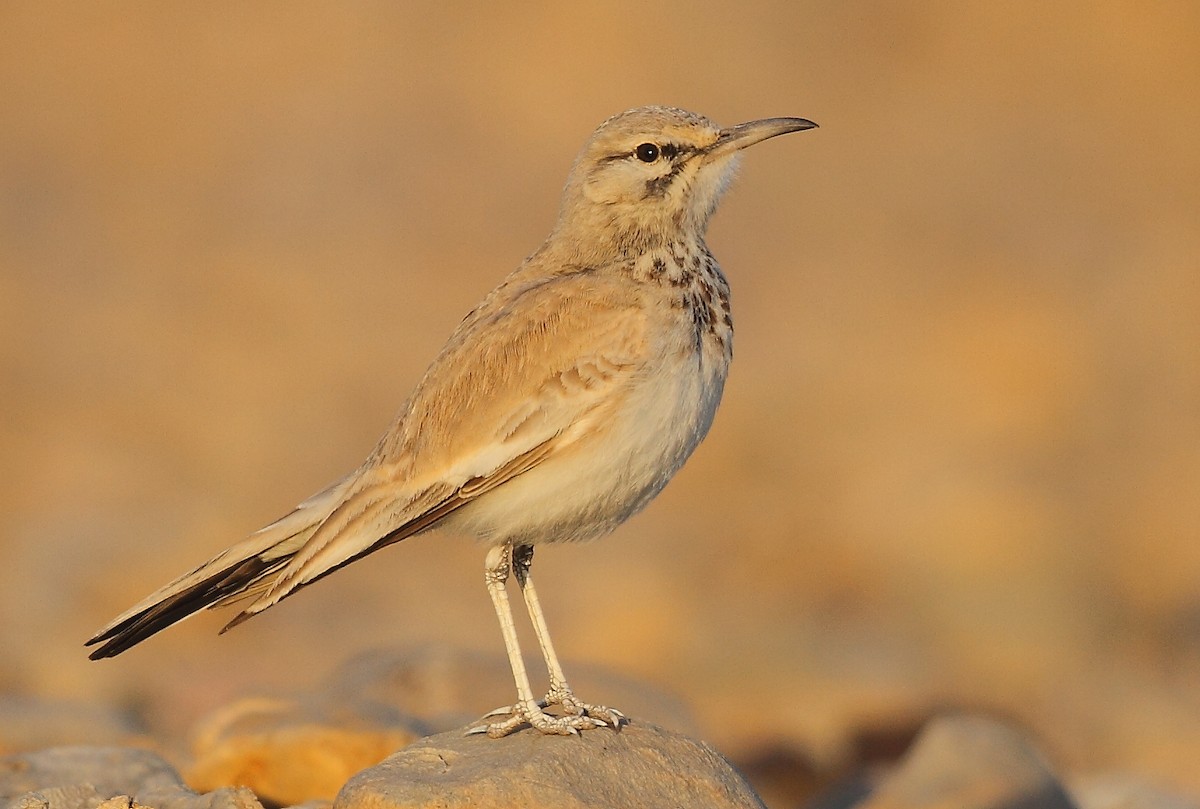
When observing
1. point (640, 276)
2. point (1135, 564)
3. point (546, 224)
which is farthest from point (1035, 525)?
point (640, 276)

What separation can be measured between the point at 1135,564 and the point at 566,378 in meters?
11.3

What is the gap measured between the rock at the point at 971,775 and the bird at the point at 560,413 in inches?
132

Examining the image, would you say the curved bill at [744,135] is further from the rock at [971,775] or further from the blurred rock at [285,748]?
the rock at [971,775]

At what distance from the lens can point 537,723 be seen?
7191 mm

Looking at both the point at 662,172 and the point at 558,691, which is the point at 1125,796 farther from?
the point at 662,172

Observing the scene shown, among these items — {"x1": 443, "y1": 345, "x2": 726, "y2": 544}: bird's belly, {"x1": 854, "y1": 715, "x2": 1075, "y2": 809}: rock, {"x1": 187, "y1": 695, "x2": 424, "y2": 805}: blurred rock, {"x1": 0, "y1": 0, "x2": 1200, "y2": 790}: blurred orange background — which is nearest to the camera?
{"x1": 443, "y1": 345, "x2": 726, "y2": 544}: bird's belly

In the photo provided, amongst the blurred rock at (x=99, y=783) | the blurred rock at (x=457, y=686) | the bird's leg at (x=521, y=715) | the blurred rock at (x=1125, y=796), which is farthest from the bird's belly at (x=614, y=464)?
the blurred rock at (x=1125, y=796)

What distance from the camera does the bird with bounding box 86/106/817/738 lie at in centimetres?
707

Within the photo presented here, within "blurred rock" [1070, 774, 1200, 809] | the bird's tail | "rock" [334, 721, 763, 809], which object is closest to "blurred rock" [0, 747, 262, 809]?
the bird's tail

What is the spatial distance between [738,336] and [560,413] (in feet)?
40.4

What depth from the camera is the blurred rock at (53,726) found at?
869 centimetres

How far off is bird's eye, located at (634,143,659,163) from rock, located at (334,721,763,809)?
2274 millimetres

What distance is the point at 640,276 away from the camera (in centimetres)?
744

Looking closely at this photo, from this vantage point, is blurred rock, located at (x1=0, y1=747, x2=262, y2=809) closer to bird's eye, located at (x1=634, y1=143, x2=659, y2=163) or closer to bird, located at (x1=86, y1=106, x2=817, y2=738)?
bird, located at (x1=86, y1=106, x2=817, y2=738)
